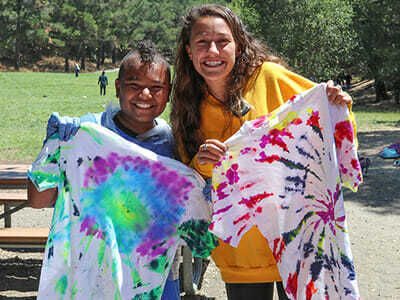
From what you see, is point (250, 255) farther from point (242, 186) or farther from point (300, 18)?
point (300, 18)

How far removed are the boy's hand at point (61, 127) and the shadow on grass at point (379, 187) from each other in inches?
221

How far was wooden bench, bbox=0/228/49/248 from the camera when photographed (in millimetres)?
4035

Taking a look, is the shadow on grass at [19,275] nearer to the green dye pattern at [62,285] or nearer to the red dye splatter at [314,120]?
the green dye pattern at [62,285]

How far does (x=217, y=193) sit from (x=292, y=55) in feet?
73.2

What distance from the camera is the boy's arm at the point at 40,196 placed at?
215 centimetres

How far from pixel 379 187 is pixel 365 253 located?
10.4ft

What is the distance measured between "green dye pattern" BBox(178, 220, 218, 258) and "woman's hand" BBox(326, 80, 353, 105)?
788 mm

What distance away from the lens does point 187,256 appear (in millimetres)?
4164

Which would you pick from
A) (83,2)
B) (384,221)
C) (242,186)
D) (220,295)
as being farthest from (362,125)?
(83,2)

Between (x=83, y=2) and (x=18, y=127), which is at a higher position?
(x=83, y=2)

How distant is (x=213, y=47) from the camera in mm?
2115

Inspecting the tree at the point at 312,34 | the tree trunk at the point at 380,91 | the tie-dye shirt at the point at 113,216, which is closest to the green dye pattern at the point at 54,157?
the tie-dye shirt at the point at 113,216

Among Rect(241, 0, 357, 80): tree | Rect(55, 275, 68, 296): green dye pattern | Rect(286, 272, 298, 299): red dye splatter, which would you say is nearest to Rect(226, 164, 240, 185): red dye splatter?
Rect(286, 272, 298, 299): red dye splatter

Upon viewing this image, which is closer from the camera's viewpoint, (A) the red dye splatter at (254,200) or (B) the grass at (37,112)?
(A) the red dye splatter at (254,200)
